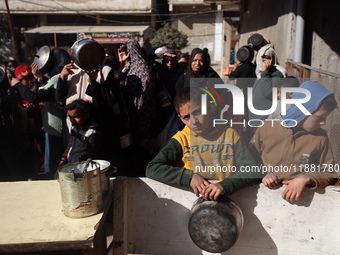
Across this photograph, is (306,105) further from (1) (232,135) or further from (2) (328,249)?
(2) (328,249)

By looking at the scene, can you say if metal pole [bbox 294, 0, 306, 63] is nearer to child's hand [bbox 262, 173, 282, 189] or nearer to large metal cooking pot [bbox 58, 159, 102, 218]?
child's hand [bbox 262, 173, 282, 189]

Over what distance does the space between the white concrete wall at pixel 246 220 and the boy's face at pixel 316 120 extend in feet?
1.26

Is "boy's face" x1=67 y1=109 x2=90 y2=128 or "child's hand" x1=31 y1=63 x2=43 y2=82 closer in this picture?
"boy's face" x1=67 y1=109 x2=90 y2=128

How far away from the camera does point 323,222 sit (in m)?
1.79

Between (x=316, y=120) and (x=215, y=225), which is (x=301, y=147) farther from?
(x=215, y=225)

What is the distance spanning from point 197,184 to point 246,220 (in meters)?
0.40

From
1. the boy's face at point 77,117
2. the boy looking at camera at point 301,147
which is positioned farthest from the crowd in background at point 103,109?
the boy looking at camera at point 301,147

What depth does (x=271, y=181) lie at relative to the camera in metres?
1.77

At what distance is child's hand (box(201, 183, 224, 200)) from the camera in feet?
5.60

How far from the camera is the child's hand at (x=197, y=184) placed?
5.80 feet

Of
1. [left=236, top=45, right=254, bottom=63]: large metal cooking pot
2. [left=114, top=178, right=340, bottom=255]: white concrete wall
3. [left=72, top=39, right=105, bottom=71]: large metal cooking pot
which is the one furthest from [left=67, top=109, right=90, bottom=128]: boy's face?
[left=236, top=45, right=254, bottom=63]: large metal cooking pot

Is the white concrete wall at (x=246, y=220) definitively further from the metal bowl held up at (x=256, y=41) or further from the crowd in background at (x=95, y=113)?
the metal bowl held up at (x=256, y=41)

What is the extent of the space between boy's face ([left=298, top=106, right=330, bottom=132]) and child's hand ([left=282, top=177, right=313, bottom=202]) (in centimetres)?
35

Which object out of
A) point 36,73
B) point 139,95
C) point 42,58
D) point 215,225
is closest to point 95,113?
point 139,95
